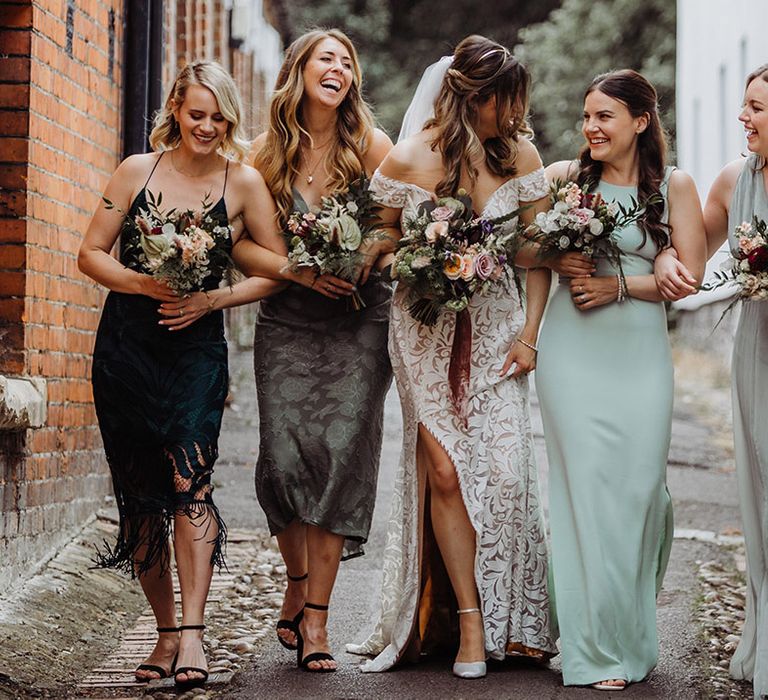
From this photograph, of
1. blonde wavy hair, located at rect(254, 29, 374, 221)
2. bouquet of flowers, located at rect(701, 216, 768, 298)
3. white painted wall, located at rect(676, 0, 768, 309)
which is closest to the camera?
bouquet of flowers, located at rect(701, 216, 768, 298)

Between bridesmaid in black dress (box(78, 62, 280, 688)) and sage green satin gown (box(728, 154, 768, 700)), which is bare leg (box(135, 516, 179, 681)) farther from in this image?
sage green satin gown (box(728, 154, 768, 700))

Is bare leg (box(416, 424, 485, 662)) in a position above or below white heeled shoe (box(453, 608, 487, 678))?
above

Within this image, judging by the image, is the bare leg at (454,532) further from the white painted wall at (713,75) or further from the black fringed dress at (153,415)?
the white painted wall at (713,75)

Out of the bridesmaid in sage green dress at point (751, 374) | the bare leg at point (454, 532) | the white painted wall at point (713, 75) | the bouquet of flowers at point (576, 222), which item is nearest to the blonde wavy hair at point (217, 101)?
the bouquet of flowers at point (576, 222)

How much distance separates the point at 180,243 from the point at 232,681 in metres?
1.70

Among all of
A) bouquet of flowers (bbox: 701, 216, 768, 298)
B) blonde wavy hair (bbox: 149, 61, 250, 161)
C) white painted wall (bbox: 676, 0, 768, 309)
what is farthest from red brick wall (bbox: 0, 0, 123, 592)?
white painted wall (bbox: 676, 0, 768, 309)

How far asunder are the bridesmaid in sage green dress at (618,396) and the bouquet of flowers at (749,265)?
359mm

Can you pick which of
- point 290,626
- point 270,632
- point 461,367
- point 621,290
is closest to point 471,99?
point 621,290

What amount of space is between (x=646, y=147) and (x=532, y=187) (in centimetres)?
49

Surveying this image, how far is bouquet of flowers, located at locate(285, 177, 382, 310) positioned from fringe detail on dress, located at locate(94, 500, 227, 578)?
1028 mm

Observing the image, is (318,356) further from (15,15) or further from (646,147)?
(15,15)

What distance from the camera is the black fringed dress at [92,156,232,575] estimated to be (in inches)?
209

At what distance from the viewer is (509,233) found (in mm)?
5434

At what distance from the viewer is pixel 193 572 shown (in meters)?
5.26
